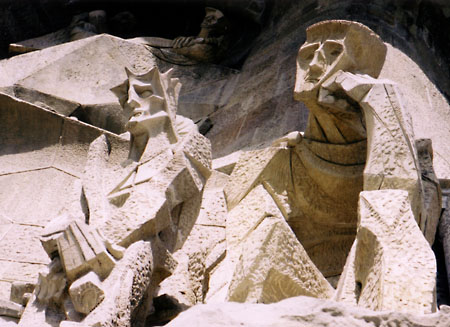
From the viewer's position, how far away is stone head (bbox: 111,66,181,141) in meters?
5.04

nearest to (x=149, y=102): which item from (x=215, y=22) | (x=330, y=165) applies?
(x=330, y=165)

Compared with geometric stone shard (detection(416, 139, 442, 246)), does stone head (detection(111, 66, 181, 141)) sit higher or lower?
higher

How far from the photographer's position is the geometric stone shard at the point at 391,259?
367 cm

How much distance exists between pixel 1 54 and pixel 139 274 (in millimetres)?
4959

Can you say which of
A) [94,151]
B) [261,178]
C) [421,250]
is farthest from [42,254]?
[421,250]

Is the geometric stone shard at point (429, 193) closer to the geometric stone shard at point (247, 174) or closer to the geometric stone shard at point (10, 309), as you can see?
the geometric stone shard at point (247, 174)

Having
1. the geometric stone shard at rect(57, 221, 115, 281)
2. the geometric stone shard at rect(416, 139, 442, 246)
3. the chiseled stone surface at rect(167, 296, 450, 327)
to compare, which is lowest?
the chiseled stone surface at rect(167, 296, 450, 327)

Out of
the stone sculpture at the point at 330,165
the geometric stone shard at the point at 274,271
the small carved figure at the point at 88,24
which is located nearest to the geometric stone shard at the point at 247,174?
the stone sculpture at the point at 330,165

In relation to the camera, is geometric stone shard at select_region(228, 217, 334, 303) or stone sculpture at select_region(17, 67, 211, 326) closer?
stone sculpture at select_region(17, 67, 211, 326)

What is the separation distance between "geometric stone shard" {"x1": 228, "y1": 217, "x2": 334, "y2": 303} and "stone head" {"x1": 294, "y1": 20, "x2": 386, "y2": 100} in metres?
0.80

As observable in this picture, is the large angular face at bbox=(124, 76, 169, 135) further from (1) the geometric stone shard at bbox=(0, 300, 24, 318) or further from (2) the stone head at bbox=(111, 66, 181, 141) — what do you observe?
(1) the geometric stone shard at bbox=(0, 300, 24, 318)

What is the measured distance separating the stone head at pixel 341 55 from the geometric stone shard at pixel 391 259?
2.97 feet


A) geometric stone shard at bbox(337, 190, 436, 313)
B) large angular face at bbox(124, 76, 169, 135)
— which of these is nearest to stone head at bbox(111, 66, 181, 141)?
large angular face at bbox(124, 76, 169, 135)

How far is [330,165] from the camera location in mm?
5160
